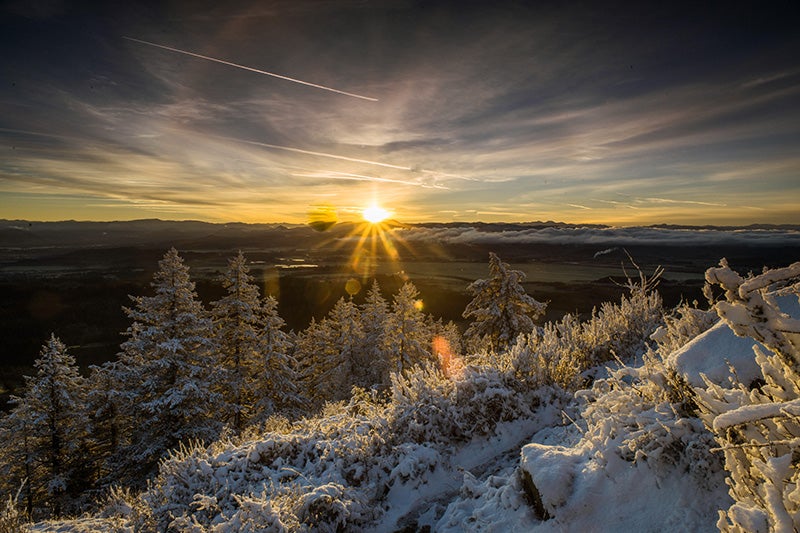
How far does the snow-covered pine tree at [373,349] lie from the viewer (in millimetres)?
30391

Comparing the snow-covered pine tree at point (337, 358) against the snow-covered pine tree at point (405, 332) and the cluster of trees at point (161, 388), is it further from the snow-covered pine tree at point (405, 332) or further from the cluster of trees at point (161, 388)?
the snow-covered pine tree at point (405, 332)

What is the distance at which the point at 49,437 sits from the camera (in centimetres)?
2206

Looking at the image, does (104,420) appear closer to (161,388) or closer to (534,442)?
(161,388)

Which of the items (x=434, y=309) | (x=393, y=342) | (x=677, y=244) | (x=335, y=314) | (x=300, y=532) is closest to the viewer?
(x=300, y=532)

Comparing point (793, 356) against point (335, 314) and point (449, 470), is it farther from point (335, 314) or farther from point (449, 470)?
point (335, 314)

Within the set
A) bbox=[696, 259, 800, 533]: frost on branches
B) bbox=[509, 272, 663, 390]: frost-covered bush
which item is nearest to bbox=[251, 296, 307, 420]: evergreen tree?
bbox=[509, 272, 663, 390]: frost-covered bush

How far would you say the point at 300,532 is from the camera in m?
4.07

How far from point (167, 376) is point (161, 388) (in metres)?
0.64

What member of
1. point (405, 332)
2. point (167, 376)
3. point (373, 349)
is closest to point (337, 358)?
point (373, 349)

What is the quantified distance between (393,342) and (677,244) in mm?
70790

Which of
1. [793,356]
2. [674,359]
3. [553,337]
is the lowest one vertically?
Answer: [553,337]

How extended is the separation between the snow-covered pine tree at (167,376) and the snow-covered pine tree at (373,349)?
11.5m

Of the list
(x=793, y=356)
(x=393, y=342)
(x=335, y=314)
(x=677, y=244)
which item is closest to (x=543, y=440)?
(x=793, y=356)

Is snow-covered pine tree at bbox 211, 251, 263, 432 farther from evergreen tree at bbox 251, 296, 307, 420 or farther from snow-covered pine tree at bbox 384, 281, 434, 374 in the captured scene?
snow-covered pine tree at bbox 384, 281, 434, 374
